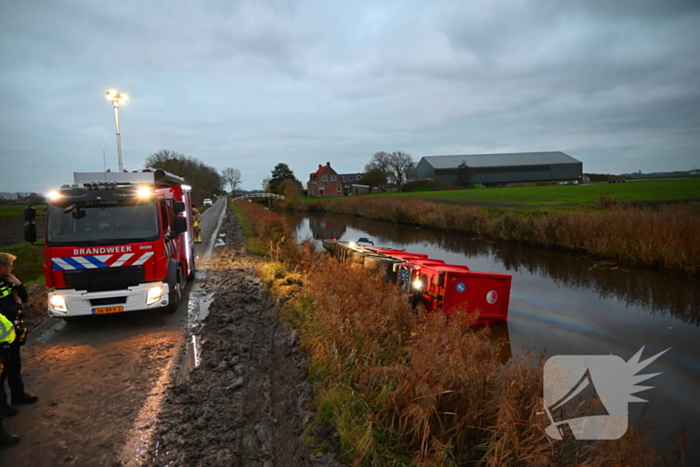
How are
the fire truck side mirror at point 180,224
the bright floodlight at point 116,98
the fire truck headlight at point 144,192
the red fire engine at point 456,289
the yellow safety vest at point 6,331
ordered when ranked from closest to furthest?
the yellow safety vest at point 6,331 → the fire truck headlight at point 144,192 → the red fire engine at point 456,289 → the fire truck side mirror at point 180,224 → the bright floodlight at point 116,98

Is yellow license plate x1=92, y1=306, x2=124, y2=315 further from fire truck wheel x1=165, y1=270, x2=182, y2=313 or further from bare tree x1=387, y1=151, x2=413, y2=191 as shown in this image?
bare tree x1=387, y1=151, x2=413, y2=191

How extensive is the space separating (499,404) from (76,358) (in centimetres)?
597

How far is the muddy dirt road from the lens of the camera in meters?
4.08

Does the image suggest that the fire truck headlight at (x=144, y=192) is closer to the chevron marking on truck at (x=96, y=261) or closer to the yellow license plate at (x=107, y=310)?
the chevron marking on truck at (x=96, y=261)

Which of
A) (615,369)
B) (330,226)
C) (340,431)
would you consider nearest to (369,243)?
(615,369)

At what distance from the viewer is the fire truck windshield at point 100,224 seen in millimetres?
7332

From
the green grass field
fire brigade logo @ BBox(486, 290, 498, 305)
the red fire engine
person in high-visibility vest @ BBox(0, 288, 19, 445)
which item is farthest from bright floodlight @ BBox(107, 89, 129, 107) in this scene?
the green grass field

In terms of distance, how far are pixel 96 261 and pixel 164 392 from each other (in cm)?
320

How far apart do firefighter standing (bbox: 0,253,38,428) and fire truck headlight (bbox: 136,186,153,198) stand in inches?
125

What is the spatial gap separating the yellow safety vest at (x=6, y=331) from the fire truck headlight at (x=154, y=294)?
311 centimetres

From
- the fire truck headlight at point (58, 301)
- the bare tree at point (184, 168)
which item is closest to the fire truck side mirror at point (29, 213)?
the fire truck headlight at point (58, 301)

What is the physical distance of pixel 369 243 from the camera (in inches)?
677

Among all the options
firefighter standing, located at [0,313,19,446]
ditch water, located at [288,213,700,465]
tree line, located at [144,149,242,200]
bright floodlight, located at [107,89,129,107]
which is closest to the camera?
firefighter standing, located at [0,313,19,446]

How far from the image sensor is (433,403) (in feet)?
13.2
